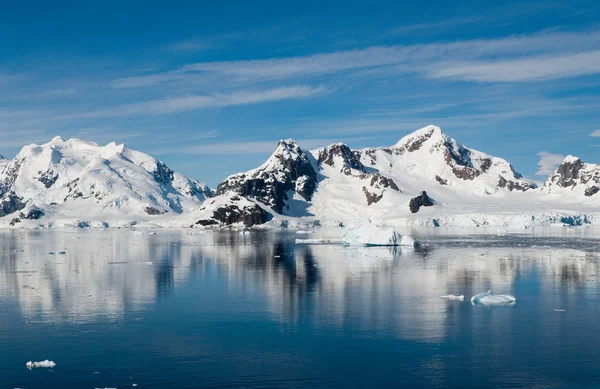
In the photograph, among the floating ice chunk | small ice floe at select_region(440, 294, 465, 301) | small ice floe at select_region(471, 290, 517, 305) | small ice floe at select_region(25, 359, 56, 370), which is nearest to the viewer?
small ice floe at select_region(25, 359, 56, 370)

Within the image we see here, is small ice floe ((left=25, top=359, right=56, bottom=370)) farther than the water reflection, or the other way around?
the water reflection

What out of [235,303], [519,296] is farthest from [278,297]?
[519,296]

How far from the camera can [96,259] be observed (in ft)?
238

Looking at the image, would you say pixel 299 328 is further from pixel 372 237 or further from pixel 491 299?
pixel 372 237

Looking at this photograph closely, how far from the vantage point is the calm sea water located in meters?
23.5

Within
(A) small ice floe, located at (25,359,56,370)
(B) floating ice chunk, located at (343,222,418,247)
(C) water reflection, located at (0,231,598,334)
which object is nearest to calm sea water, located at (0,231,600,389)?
(C) water reflection, located at (0,231,598,334)

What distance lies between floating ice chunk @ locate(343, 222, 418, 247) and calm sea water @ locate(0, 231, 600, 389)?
36.6m

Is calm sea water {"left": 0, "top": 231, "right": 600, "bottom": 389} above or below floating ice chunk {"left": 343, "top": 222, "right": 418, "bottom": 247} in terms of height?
below

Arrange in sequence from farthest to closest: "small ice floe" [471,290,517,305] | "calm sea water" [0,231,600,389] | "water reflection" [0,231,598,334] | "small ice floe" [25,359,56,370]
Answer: "small ice floe" [471,290,517,305] → "water reflection" [0,231,598,334] → "small ice floe" [25,359,56,370] → "calm sea water" [0,231,600,389]

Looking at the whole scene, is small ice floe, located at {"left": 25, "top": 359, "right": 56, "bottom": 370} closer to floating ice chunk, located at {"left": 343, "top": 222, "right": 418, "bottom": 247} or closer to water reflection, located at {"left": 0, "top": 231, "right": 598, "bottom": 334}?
water reflection, located at {"left": 0, "top": 231, "right": 598, "bottom": 334}

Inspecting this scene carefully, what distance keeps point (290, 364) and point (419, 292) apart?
20.0 meters

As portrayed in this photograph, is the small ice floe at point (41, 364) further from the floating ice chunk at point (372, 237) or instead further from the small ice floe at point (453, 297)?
the floating ice chunk at point (372, 237)

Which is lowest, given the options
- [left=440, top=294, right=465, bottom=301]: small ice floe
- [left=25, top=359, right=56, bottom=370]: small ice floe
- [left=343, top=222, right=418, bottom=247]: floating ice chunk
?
[left=25, top=359, right=56, bottom=370]: small ice floe

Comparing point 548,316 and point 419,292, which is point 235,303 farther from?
point 548,316
